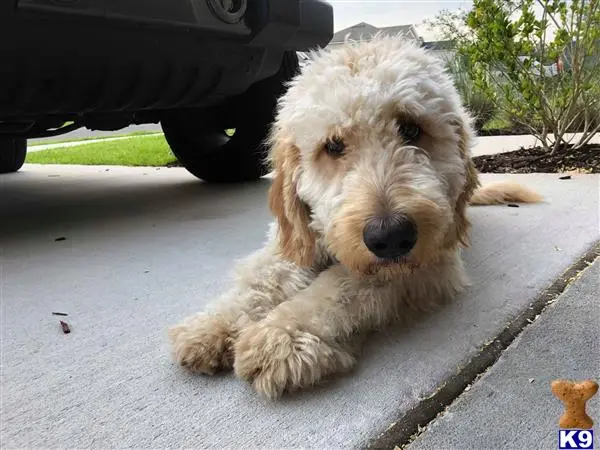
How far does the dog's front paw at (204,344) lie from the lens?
1.85 metres

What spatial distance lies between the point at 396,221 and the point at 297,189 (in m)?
0.61

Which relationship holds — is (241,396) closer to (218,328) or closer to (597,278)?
(218,328)

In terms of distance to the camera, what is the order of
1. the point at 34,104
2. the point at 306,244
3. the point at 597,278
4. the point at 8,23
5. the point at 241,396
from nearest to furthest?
the point at 241,396 → the point at 306,244 → the point at 597,278 → the point at 8,23 → the point at 34,104

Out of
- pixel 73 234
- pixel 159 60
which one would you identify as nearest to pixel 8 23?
pixel 159 60

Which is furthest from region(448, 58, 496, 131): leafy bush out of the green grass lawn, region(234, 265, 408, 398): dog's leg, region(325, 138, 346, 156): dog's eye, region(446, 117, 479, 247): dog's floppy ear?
region(234, 265, 408, 398): dog's leg

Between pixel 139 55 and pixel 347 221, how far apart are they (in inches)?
92.9

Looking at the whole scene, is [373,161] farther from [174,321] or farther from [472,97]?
[472,97]

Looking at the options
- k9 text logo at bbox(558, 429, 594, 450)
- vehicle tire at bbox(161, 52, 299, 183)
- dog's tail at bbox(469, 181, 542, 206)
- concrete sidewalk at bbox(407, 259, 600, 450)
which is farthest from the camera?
vehicle tire at bbox(161, 52, 299, 183)

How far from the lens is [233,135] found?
18.2ft

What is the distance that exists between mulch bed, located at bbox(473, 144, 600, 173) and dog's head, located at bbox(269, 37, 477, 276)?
3559 millimetres

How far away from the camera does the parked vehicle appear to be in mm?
3209

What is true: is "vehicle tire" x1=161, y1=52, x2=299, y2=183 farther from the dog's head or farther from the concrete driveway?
the dog's head

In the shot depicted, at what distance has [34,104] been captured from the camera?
3617 millimetres

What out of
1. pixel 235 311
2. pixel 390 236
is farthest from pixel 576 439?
pixel 235 311
